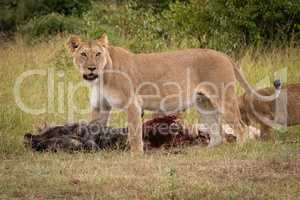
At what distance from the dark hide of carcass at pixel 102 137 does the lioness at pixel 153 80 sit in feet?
0.66

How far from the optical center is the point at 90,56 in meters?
8.14

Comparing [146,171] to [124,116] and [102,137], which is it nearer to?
[102,137]

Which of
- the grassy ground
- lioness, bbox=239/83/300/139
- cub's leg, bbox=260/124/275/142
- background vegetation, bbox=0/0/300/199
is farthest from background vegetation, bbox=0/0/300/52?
cub's leg, bbox=260/124/275/142

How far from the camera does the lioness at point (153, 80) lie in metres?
8.15

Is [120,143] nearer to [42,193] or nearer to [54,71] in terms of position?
[42,193]

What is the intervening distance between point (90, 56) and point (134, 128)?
0.96 metres

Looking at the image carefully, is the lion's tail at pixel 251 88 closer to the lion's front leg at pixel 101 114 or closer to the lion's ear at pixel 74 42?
the lion's front leg at pixel 101 114

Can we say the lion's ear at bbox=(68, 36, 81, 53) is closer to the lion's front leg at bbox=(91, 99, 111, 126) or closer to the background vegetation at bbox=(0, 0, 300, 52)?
the lion's front leg at bbox=(91, 99, 111, 126)

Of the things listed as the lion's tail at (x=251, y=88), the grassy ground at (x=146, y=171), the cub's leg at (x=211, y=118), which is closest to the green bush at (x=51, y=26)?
the grassy ground at (x=146, y=171)

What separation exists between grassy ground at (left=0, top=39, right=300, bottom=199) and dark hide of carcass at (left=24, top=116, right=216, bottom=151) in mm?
258

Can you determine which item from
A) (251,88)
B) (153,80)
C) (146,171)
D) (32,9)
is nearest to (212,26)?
(251,88)

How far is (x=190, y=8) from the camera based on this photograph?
15102 millimetres

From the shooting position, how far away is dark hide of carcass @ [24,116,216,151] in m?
8.10

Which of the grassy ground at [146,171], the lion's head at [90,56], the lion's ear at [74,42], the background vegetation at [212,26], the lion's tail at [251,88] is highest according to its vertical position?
the background vegetation at [212,26]
